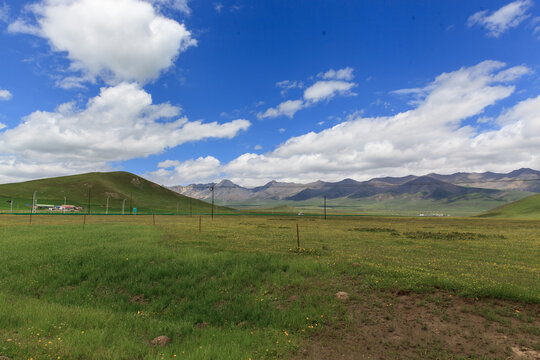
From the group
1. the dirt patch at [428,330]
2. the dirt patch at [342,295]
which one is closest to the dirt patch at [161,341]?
the dirt patch at [428,330]

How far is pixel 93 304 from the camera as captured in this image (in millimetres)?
15234

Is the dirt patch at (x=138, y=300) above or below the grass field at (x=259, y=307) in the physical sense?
below

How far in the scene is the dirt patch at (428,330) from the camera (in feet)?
32.9

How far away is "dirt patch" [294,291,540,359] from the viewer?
10023 mm

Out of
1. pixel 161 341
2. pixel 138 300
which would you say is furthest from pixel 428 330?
pixel 138 300

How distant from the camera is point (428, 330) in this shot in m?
11.3

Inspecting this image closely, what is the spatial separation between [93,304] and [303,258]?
13803 mm

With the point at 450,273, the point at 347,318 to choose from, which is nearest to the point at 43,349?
the point at 347,318

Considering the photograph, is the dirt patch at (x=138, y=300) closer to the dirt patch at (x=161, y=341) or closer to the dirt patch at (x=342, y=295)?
the dirt patch at (x=161, y=341)

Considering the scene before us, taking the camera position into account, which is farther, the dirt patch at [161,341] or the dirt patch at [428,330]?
the dirt patch at [161,341]

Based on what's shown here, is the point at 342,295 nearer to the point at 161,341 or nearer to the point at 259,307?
the point at 259,307

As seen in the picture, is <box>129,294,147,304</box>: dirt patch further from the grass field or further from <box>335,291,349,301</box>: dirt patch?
<box>335,291,349,301</box>: dirt patch

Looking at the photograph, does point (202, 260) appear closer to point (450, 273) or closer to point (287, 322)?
point (287, 322)

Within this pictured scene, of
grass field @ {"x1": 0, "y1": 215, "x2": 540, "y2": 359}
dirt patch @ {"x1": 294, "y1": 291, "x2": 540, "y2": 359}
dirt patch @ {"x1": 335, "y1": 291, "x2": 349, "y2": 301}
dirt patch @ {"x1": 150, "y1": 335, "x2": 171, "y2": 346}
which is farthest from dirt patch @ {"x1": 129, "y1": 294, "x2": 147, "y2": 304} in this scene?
dirt patch @ {"x1": 335, "y1": 291, "x2": 349, "y2": 301}
